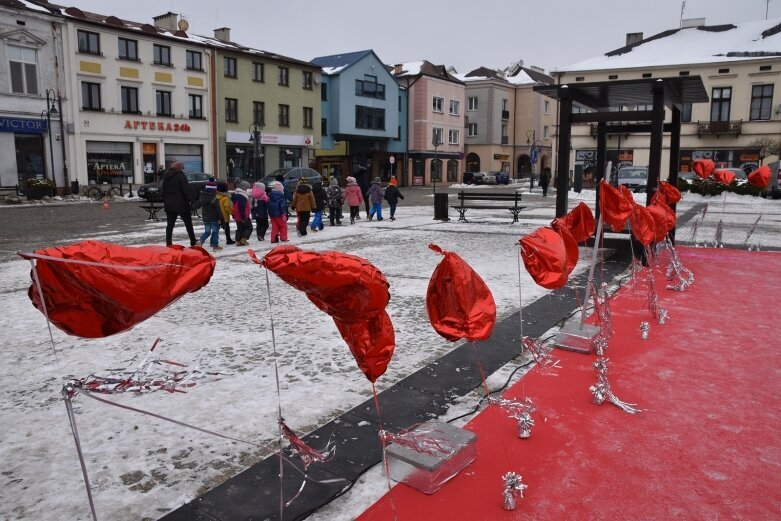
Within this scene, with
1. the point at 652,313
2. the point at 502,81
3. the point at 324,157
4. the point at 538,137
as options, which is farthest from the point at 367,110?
the point at 652,313

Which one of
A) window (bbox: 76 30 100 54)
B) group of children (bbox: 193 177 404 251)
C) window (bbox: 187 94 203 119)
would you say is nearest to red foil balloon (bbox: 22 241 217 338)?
group of children (bbox: 193 177 404 251)

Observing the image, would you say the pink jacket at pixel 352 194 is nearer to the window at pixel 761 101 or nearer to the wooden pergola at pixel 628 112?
the wooden pergola at pixel 628 112

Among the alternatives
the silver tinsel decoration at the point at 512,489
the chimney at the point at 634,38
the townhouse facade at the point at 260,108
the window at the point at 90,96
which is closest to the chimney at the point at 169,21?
the townhouse facade at the point at 260,108

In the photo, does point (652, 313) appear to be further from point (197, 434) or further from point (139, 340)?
point (139, 340)

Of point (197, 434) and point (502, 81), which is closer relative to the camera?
point (197, 434)

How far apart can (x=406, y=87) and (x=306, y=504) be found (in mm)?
49724

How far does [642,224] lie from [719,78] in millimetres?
37727

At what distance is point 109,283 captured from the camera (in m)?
2.15

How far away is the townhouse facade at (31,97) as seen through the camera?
2688 cm

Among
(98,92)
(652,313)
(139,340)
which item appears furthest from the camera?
(98,92)

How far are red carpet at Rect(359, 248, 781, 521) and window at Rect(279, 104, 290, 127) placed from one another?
35.6 m

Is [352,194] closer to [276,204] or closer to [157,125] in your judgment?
[276,204]

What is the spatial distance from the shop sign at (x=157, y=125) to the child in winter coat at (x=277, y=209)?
23.2 meters

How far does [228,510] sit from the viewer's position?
2744 millimetres
